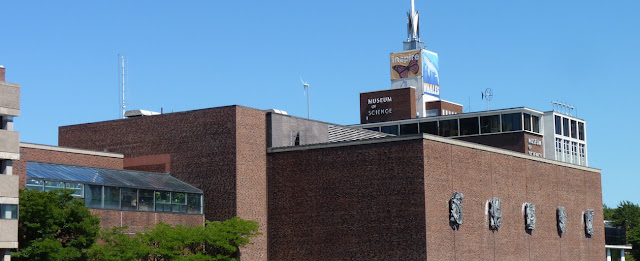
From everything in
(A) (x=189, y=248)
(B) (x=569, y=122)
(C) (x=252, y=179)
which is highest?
(B) (x=569, y=122)

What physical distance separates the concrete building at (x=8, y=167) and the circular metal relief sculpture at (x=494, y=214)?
36.4 m

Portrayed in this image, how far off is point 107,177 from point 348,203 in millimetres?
16816

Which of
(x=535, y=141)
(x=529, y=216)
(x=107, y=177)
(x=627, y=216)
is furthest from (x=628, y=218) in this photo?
(x=107, y=177)

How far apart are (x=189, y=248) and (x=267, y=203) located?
8.26 meters

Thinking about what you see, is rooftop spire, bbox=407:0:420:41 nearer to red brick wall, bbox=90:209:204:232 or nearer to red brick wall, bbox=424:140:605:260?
red brick wall, bbox=424:140:605:260

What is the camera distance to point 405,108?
14038cm

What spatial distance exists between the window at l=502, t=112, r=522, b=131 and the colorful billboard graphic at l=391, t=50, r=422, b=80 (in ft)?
85.9

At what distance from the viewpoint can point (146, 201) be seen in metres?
69.9

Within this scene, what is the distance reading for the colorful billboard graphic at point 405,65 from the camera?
153 meters

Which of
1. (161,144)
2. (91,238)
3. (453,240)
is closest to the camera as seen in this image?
(91,238)

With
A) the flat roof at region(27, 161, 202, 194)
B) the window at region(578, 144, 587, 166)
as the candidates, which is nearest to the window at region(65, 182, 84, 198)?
the flat roof at region(27, 161, 202, 194)

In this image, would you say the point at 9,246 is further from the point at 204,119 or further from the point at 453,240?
the point at 453,240

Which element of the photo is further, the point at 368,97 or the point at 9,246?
the point at 368,97

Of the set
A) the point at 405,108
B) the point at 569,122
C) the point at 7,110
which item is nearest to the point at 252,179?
the point at 7,110
